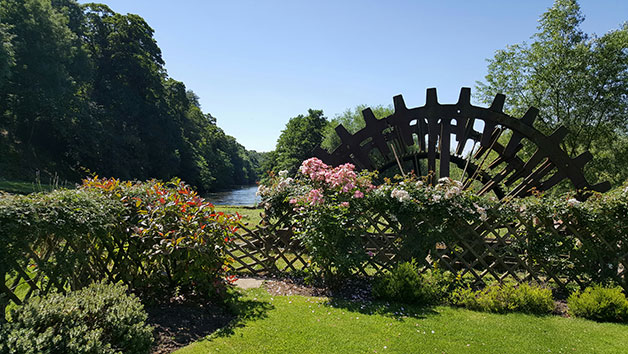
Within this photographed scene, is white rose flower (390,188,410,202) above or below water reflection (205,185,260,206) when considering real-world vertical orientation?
above

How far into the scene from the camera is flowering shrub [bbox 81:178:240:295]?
462 centimetres

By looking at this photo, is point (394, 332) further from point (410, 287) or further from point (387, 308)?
point (410, 287)

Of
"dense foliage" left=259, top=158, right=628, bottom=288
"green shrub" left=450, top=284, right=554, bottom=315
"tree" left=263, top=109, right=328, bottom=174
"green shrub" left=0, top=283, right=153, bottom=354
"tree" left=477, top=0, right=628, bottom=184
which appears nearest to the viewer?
"green shrub" left=0, top=283, right=153, bottom=354

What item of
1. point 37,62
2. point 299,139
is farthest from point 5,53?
point 299,139

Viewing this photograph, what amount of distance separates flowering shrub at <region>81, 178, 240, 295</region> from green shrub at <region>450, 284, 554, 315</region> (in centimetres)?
365

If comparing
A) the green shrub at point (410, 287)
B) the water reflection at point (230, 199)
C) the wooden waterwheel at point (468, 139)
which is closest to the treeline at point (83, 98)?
the water reflection at point (230, 199)

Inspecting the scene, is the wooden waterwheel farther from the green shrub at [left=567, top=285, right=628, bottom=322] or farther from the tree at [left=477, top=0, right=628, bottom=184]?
the tree at [left=477, top=0, right=628, bottom=184]

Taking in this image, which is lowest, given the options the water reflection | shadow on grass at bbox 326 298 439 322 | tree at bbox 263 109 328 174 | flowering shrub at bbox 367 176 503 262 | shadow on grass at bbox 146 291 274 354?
the water reflection

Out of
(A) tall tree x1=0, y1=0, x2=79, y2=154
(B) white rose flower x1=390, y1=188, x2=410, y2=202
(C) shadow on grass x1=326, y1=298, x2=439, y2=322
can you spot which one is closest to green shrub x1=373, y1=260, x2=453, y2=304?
(C) shadow on grass x1=326, y1=298, x2=439, y2=322

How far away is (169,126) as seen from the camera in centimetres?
3781

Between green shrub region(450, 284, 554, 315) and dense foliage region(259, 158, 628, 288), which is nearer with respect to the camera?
green shrub region(450, 284, 554, 315)

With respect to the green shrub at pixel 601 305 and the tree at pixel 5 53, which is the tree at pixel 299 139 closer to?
the tree at pixel 5 53

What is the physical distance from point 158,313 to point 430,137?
8.35 metres

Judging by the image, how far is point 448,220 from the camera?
19.2 feet
